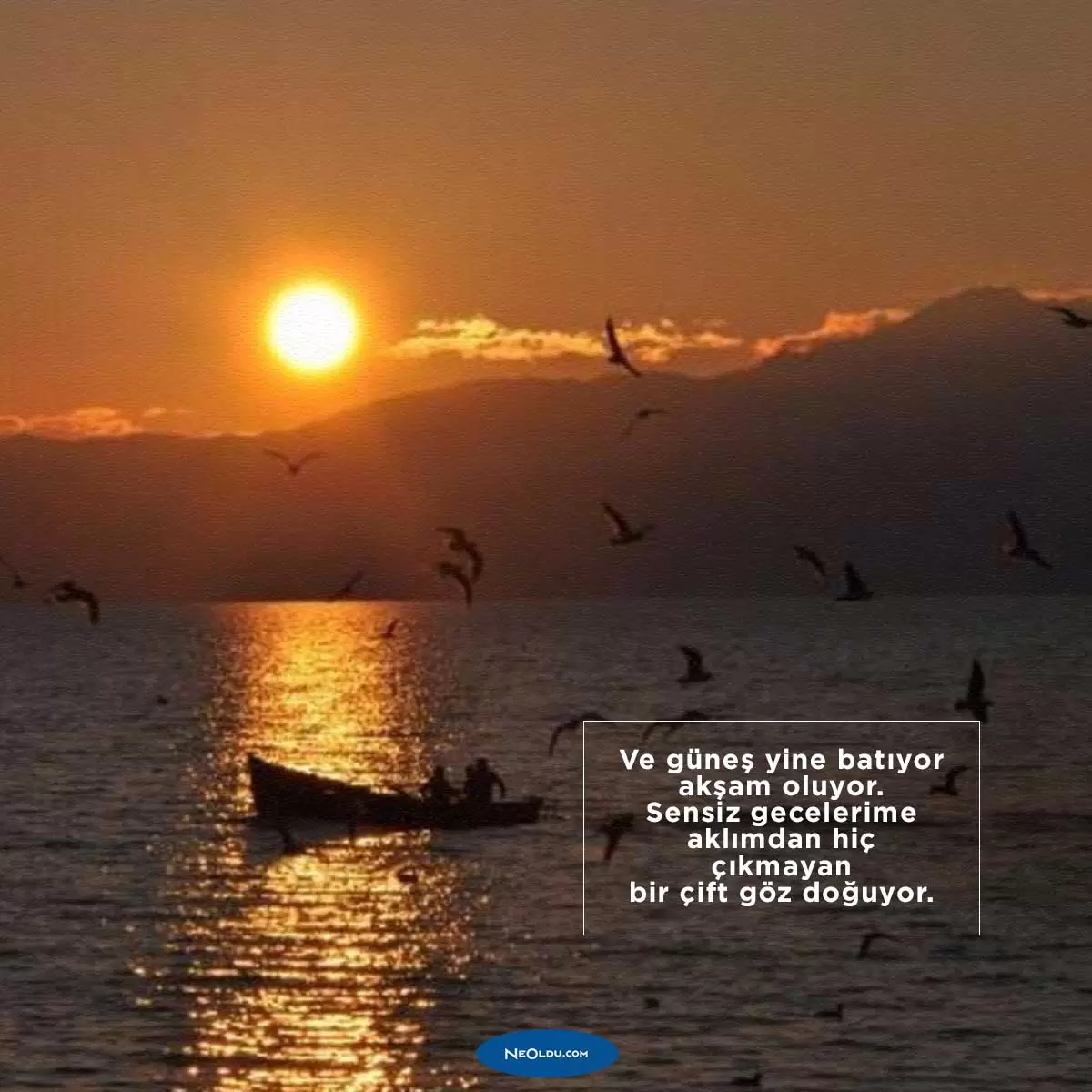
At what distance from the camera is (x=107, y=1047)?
1790 inches

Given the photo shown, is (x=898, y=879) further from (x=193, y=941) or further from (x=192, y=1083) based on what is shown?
(x=192, y=1083)

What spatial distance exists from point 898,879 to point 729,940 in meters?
16.7

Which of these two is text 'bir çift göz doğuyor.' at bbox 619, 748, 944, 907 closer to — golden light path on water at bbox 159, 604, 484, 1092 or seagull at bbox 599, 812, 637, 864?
seagull at bbox 599, 812, 637, 864

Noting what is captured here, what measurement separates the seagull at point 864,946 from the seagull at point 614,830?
378 inches

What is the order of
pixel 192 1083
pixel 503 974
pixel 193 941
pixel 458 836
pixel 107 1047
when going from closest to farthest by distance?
pixel 192 1083
pixel 107 1047
pixel 503 974
pixel 193 941
pixel 458 836

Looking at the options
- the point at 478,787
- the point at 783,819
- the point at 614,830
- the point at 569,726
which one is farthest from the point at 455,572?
the point at 783,819

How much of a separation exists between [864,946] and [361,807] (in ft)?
101

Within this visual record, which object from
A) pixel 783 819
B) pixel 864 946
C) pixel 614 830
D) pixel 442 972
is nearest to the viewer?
pixel 442 972

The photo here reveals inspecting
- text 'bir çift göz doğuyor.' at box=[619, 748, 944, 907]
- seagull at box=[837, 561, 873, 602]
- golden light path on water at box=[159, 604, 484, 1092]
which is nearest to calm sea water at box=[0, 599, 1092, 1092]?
golden light path on water at box=[159, 604, 484, 1092]

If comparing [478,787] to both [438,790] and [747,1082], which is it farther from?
[747,1082]

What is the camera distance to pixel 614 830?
71500 mm

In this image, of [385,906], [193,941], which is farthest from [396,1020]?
[385,906]

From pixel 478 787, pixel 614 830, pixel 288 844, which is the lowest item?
pixel 614 830

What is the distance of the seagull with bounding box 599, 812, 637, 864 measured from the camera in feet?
234
